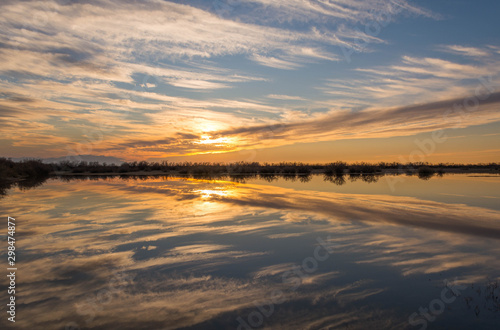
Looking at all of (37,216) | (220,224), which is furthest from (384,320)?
(37,216)

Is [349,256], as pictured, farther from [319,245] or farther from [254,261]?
[254,261]

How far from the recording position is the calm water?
16.5 ft

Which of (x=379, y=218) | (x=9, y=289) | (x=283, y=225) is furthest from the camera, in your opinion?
(x=379, y=218)

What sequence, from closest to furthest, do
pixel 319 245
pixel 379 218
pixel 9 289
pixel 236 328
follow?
pixel 236 328 → pixel 9 289 → pixel 319 245 → pixel 379 218

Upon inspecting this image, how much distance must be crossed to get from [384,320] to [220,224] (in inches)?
321

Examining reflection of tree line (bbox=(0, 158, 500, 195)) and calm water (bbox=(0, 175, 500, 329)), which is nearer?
calm water (bbox=(0, 175, 500, 329))

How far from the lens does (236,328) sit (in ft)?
15.6

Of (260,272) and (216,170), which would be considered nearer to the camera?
(260,272)

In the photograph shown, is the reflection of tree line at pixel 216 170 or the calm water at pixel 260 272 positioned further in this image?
the reflection of tree line at pixel 216 170

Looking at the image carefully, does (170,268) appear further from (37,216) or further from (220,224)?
(37,216)

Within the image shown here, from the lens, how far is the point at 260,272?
276 inches

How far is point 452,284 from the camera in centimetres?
618

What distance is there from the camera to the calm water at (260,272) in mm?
5043

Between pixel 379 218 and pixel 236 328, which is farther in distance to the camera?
pixel 379 218
